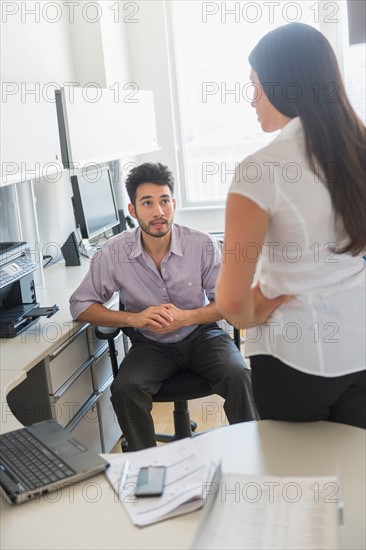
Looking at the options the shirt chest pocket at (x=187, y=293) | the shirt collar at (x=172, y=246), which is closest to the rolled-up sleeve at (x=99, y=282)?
the shirt collar at (x=172, y=246)

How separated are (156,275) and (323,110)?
4.89 feet

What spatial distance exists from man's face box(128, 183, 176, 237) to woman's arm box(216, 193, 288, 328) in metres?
1.36

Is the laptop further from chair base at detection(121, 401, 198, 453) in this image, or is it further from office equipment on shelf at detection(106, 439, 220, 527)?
chair base at detection(121, 401, 198, 453)

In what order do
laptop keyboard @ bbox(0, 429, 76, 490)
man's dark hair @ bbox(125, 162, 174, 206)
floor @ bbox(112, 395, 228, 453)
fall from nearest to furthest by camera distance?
laptop keyboard @ bbox(0, 429, 76, 490), man's dark hair @ bbox(125, 162, 174, 206), floor @ bbox(112, 395, 228, 453)

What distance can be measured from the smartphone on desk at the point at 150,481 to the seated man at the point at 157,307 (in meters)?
1.20

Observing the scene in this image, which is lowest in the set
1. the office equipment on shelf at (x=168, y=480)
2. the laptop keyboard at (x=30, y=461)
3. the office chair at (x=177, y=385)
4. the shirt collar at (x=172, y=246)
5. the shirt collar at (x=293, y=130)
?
the office chair at (x=177, y=385)

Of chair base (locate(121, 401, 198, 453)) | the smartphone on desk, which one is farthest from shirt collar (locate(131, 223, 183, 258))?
the smartphone on desk

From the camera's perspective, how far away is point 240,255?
1.35 m

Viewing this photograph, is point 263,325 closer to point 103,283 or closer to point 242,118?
point 103,283

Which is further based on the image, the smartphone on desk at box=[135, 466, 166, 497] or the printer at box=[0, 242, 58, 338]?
the printer at box=[0, 242, 58, 338]

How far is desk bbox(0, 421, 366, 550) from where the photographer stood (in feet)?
3.85

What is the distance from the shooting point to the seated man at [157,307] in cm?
258

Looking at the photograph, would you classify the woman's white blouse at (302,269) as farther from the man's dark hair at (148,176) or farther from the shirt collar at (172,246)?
the man's dark hair at (148,176)

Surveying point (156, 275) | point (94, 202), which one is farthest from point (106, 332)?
point (94, 202)
